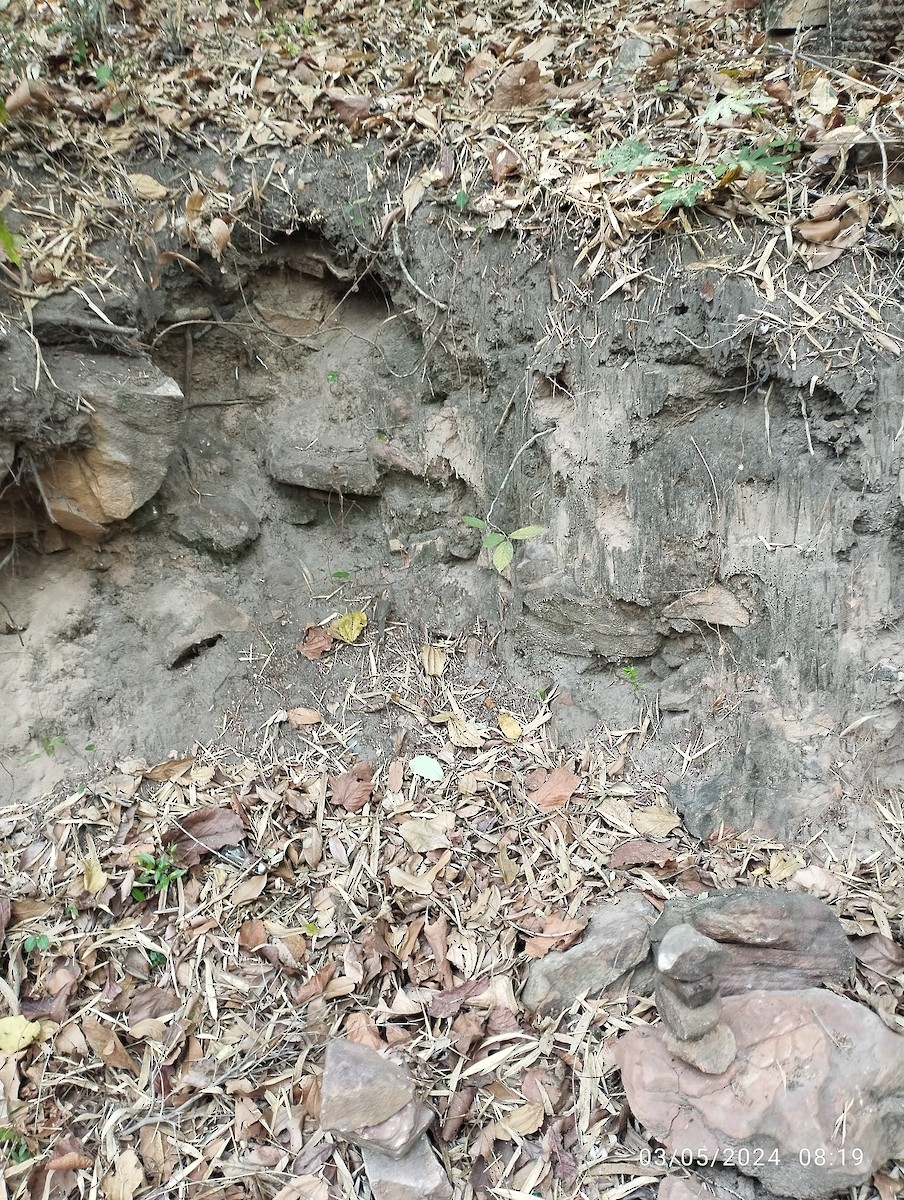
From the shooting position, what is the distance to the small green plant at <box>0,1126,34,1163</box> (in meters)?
1.99

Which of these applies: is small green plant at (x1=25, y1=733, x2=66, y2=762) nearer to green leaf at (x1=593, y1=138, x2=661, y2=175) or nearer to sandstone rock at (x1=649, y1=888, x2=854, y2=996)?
sandstone rock at (x1=649, y1=888, x2=854, y2=996)

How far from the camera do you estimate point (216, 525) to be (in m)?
3.23

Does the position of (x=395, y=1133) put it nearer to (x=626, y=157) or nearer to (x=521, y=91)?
(x=626, y=157)

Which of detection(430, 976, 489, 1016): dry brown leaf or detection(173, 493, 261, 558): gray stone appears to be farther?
detection(173, 493, 261, 558): gray stone

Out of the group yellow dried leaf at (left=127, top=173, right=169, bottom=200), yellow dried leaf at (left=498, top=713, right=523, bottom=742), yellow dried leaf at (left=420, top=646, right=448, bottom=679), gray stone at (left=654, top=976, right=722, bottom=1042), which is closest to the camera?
gray stone at (left=654, top=976, right=722, bottom=1042)

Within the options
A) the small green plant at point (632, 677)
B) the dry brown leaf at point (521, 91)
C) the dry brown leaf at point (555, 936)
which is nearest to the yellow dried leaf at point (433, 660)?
the small green plant at point (632, 677)

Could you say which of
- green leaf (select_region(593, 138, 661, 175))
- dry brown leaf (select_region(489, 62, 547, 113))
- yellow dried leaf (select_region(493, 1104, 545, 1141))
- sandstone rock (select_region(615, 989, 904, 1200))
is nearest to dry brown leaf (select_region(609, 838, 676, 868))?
sandstone rock (select_region(615, 989, 904, 1200))

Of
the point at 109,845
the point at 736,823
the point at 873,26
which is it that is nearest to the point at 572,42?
the point at 873,26

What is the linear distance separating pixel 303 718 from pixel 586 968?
1.47 m

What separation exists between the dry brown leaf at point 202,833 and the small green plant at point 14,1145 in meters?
0.83

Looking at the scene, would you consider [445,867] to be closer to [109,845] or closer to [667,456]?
[109,845]

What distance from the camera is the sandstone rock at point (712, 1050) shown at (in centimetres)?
194

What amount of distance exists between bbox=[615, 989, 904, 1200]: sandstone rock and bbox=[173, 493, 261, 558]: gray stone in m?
2.49
